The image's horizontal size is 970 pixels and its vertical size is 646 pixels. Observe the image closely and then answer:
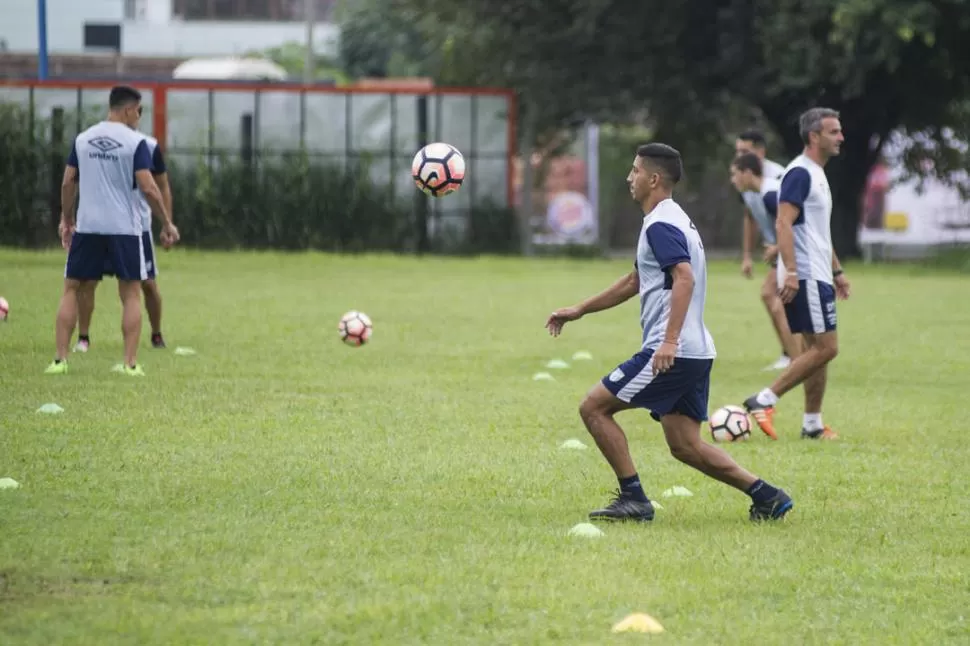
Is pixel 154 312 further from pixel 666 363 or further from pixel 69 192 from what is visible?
pixel 666 363

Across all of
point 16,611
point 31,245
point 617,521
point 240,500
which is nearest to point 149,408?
point 240,500

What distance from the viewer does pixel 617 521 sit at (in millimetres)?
7707

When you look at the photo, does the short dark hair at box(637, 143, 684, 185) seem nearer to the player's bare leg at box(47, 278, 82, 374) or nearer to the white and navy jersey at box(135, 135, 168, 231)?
the white and navy jersey at box(135, 135, 168, 231)

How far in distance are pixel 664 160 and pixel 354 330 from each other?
7.28 meters

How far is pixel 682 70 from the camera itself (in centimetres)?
3431

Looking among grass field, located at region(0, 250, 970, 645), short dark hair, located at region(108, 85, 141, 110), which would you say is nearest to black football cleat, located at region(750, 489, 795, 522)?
grass field, located at region(0, 250, 970, 645)

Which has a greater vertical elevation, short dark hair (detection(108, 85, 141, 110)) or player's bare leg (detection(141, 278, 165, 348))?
short dark hair (detection(108, 85, 141, 110))

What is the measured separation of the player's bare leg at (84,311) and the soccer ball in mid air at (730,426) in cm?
519

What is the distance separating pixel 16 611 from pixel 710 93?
98.8 ft

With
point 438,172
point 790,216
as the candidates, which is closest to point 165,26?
point 438,172

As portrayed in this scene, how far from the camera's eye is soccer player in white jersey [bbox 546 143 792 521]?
7.52 m

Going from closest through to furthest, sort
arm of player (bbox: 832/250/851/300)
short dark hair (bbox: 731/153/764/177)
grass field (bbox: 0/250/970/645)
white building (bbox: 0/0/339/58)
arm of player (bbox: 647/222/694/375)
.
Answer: grass field (bbox: 0/250/970/645), arm of player (bbox: 647/222/694/375), arm of player (bbox: 832/250/851/300), short dark hair (bbox: 731/153/764/177), white building (bbox: 0/0/339/58)

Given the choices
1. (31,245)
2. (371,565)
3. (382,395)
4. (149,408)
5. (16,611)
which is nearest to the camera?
(16,611)

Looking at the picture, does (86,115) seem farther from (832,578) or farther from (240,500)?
(832,578)
